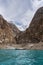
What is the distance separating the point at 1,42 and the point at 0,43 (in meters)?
4.62

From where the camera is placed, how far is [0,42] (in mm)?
195000

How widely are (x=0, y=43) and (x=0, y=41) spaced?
5.40m

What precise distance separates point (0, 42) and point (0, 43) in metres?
2.47

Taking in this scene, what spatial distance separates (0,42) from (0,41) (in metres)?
2.94

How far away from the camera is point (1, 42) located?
19725cm

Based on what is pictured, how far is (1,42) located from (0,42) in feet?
7.91

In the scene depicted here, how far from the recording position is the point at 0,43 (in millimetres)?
192750

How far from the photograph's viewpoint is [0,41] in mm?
Result: 197750
